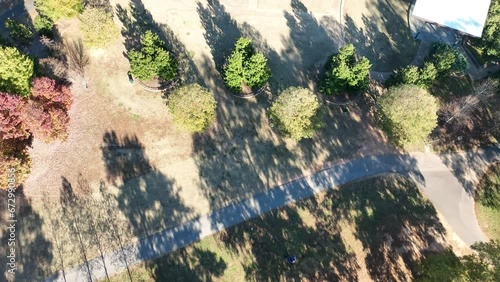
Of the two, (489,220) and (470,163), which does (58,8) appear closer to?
(470,163)

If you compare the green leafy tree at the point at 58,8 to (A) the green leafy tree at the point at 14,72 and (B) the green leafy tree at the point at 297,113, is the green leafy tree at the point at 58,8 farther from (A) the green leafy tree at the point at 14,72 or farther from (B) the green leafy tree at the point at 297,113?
(B) the green leafy tree at the point at 297,113

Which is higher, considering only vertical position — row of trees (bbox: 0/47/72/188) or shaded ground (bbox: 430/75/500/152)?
row of trees (bbox: 0/47/72/188)

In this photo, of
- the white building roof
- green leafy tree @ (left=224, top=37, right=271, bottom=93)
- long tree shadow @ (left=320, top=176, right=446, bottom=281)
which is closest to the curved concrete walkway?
long tree shadow @ (left=320, top=176, right=446, bottom=281)

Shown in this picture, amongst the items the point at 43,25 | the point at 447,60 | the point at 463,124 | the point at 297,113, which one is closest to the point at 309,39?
the point at 297,113

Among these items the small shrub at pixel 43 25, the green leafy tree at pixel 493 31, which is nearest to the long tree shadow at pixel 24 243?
the small shrub at pixel 43 25

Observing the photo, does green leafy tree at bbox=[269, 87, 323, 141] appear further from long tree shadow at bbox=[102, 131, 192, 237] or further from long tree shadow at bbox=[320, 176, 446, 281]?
long tree shadow at bbox=[102, 131, 192, 237]

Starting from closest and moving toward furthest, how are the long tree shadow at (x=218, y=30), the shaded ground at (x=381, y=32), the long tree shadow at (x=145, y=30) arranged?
1. the long tree shadow at (x=145, y=30)
2. the long tree shadow at (x=218, y=30)
3. the shaded ground at (x=381, y=32)

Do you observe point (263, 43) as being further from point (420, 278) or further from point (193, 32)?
point (420, 278)
